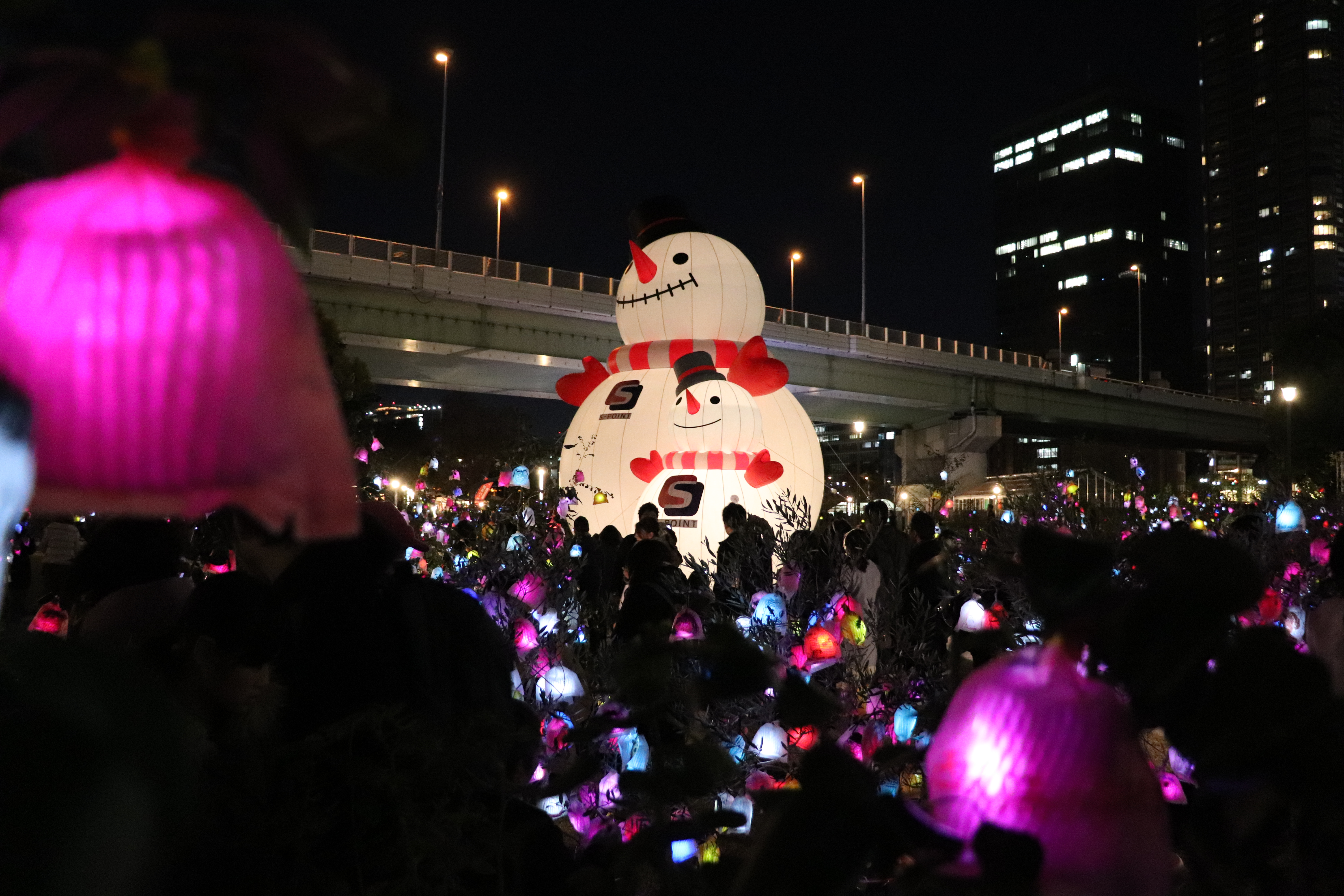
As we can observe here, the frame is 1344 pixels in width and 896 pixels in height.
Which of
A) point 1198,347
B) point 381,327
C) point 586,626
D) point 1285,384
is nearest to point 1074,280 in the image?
point 1198,347

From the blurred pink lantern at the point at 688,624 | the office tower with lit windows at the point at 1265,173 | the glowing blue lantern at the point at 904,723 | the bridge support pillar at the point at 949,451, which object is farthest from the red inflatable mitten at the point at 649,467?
the office tower with lit windows at the point at 1265,173

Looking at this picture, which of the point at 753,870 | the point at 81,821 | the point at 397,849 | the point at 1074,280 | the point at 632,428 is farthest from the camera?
the point at 1074,280

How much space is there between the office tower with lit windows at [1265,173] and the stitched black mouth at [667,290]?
309 ft

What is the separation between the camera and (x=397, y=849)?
4.15 feet

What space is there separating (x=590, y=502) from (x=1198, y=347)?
390ft

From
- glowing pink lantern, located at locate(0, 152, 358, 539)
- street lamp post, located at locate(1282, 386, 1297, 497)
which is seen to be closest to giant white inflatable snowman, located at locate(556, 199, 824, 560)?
glowing pink lantern, located at locate(0, 152, 358, 539)

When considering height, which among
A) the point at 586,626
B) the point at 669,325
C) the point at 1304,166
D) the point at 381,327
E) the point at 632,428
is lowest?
the point at 586,626

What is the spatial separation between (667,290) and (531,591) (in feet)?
29.6

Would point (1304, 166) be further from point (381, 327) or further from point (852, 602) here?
point (852, 602)

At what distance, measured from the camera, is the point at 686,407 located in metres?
12.9

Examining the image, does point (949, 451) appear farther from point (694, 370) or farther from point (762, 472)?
point (694, 370)

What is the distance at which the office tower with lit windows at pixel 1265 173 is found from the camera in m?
95.2

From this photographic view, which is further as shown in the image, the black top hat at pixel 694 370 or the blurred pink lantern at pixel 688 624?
the black top hat at pixel 694 370

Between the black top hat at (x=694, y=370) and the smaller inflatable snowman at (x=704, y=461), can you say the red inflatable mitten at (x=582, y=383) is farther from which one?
the black top hat at (x=694, y=370)
